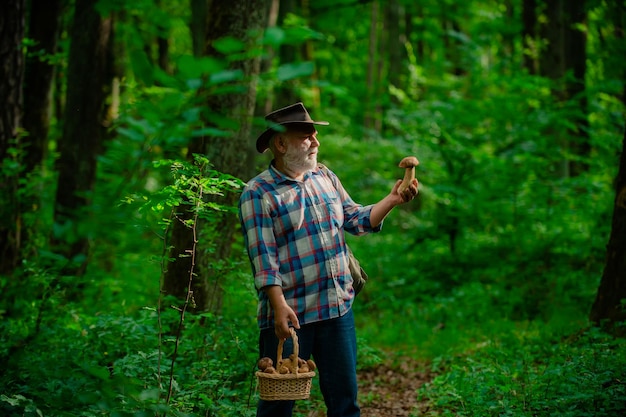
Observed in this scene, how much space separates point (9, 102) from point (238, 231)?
116 inches

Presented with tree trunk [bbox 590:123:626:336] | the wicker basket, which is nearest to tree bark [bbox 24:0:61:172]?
the wicker basket

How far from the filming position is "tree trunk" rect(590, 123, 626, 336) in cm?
600

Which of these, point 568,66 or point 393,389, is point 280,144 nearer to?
point 393,389

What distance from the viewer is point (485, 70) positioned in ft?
41.3

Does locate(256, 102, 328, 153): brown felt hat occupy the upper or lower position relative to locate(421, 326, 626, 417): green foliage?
upper

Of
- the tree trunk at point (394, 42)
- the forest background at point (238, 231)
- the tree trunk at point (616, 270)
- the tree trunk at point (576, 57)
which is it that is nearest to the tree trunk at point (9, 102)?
the forest background at point (238, 231)

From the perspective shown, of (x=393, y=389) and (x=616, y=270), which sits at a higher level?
(x=616, y=270)

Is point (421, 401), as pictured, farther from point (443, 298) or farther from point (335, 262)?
point (443, 298)

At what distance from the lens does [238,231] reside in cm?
802

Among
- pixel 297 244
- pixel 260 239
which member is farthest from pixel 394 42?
pixel 260 239

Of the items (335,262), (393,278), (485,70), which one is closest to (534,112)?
(485,70)

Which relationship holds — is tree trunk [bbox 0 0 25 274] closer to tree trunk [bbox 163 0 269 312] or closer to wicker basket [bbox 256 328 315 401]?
tree trunk [bbox 163 0 269 312]

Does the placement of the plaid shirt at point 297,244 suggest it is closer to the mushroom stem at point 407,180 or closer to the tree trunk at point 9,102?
the mushroom stem at point 407,180

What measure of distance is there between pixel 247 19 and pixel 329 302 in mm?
3161
